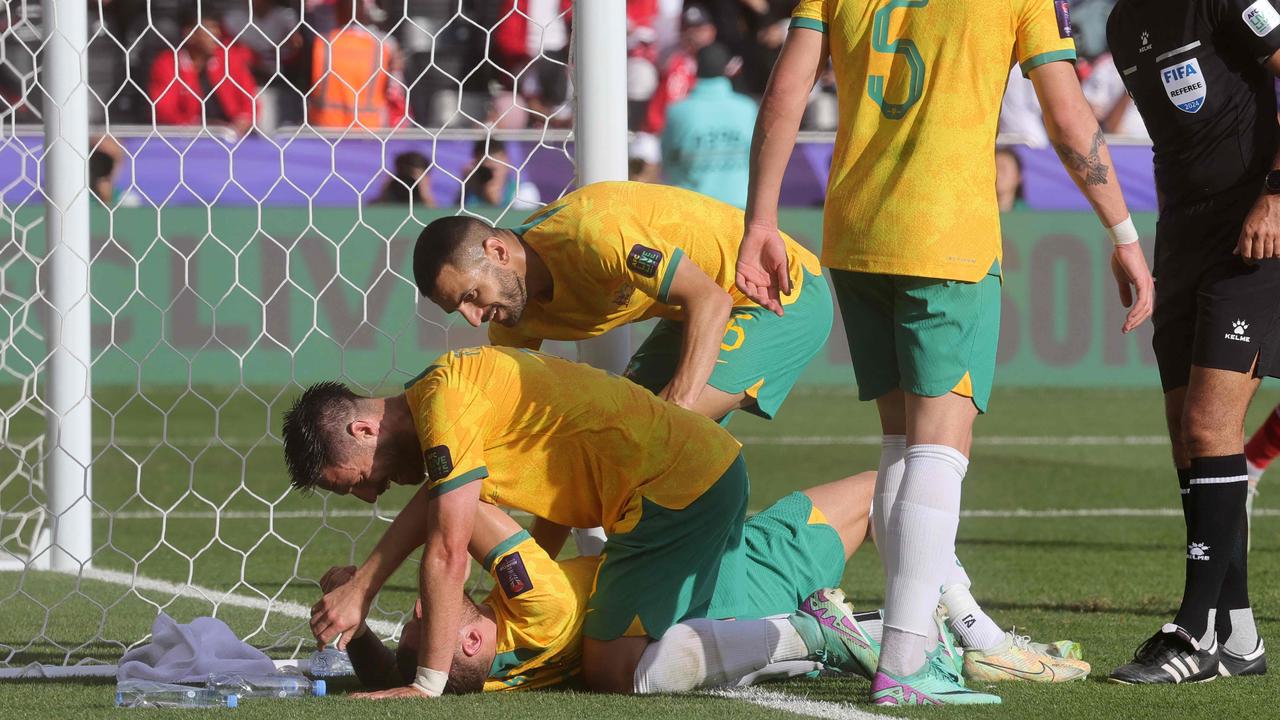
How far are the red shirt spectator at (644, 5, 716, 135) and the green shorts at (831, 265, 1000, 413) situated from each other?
9519 mm

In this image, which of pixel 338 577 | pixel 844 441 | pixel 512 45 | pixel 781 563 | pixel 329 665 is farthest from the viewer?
pixel 512 45

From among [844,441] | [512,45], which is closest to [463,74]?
[512,45]

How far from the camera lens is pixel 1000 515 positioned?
22.6 ft

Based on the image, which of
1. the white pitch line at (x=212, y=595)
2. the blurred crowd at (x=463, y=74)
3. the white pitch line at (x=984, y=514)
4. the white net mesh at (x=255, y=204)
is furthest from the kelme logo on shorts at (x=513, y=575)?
the blurred crowd at (x=463, y=74)

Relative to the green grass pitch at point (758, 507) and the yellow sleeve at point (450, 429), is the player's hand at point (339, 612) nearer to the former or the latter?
the green grass pitch at point (758, 507)

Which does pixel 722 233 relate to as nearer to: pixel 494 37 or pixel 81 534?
pixel 81 534

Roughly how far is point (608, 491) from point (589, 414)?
19 cm

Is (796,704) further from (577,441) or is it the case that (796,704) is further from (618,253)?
(618,253)

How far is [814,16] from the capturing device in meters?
3.30

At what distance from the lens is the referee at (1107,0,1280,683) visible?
3.70 meters

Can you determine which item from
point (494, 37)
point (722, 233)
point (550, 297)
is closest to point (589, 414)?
point (550, 297)

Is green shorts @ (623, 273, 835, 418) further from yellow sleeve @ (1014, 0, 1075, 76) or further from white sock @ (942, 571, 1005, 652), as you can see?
yellow sleeve @ (1014, 0, 1075, 76)

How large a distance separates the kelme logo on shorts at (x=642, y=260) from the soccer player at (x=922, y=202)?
63cm

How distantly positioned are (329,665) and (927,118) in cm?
198
